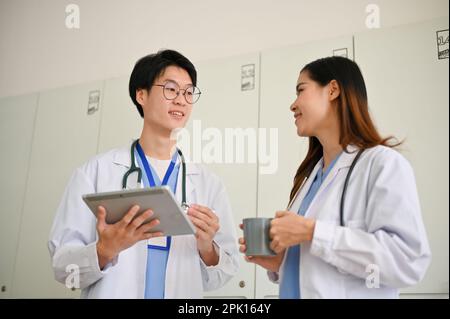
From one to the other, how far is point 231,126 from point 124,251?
0.90 metres

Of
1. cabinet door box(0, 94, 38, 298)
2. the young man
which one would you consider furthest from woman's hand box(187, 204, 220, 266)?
cabinet door box(0, 94, 38, 298)

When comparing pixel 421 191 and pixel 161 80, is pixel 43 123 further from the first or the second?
pixel 421 191

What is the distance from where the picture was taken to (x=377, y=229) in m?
0.93

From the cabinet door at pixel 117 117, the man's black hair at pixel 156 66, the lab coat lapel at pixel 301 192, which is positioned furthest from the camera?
the cabinet door at pixel 117 117

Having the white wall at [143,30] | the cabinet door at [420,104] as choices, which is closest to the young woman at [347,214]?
the cabinet door at [420,104]

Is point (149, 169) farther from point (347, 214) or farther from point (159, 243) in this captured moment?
point (347, 214)

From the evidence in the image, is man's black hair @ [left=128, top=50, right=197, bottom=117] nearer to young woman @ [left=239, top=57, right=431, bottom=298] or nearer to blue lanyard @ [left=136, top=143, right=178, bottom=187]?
blue lanyard @ [left=136, top=143, right=178, bottom=187]

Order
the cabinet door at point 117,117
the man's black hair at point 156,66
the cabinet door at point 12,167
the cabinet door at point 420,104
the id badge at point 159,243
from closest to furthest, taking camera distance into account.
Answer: the id badge at point 159,243
the man's black hair at point 156,66
the cabinet door at point 420,104
the cabinet door at point 117,117
the cabinet door at point 12,167

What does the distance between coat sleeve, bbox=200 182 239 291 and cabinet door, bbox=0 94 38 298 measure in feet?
4.26

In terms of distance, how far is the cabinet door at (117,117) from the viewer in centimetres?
217

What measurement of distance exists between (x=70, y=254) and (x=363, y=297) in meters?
0.69

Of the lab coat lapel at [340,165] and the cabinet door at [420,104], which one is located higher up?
the cabinet door at [420,104]

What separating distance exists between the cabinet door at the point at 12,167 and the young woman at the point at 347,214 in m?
1.60

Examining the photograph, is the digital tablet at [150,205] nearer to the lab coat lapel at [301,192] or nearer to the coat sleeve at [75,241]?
the coat sleeve at [75,241]
